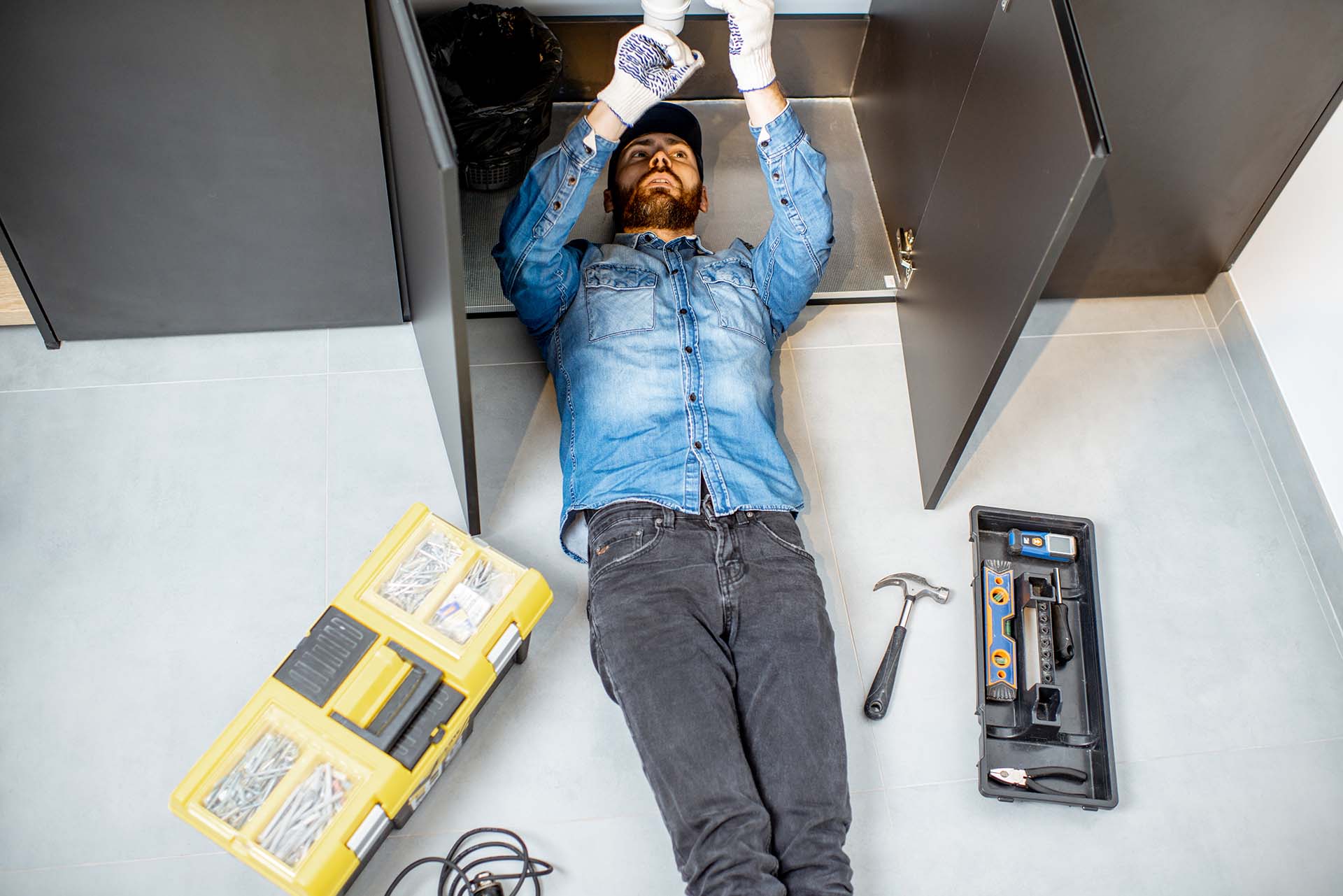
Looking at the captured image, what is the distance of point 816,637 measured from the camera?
1.80 m

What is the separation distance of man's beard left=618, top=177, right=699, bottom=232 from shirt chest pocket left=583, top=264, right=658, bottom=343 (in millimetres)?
132

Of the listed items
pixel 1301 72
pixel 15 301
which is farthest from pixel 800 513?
pixel 15 301

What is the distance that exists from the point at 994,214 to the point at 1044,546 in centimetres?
67

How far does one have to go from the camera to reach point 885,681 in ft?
6.55

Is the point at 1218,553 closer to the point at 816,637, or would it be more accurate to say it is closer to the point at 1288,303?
the point at 1288,303

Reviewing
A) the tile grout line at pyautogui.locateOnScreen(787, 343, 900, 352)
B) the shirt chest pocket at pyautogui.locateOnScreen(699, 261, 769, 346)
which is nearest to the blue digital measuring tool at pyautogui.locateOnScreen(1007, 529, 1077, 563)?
the tile grout line at pyautogui.locateOnScreen(787, 343, 900, 352)

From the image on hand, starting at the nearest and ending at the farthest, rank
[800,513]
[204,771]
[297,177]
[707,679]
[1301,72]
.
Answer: [204,771] → [707,679] → [297,177] → [1301,72] → [800,513]

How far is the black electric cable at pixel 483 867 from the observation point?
1760 millimetres

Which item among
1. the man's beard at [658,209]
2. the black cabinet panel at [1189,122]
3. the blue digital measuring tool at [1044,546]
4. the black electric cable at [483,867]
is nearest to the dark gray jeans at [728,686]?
the black electric cable at [483,867]

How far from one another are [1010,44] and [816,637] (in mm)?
998

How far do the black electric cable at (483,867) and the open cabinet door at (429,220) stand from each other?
54cm

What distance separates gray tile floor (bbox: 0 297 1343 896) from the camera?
6.04ft

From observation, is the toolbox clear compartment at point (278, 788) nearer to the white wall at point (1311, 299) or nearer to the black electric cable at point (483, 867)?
the black electric cable at point (483, 867)

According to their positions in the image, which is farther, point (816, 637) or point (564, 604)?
point (564, 604)
